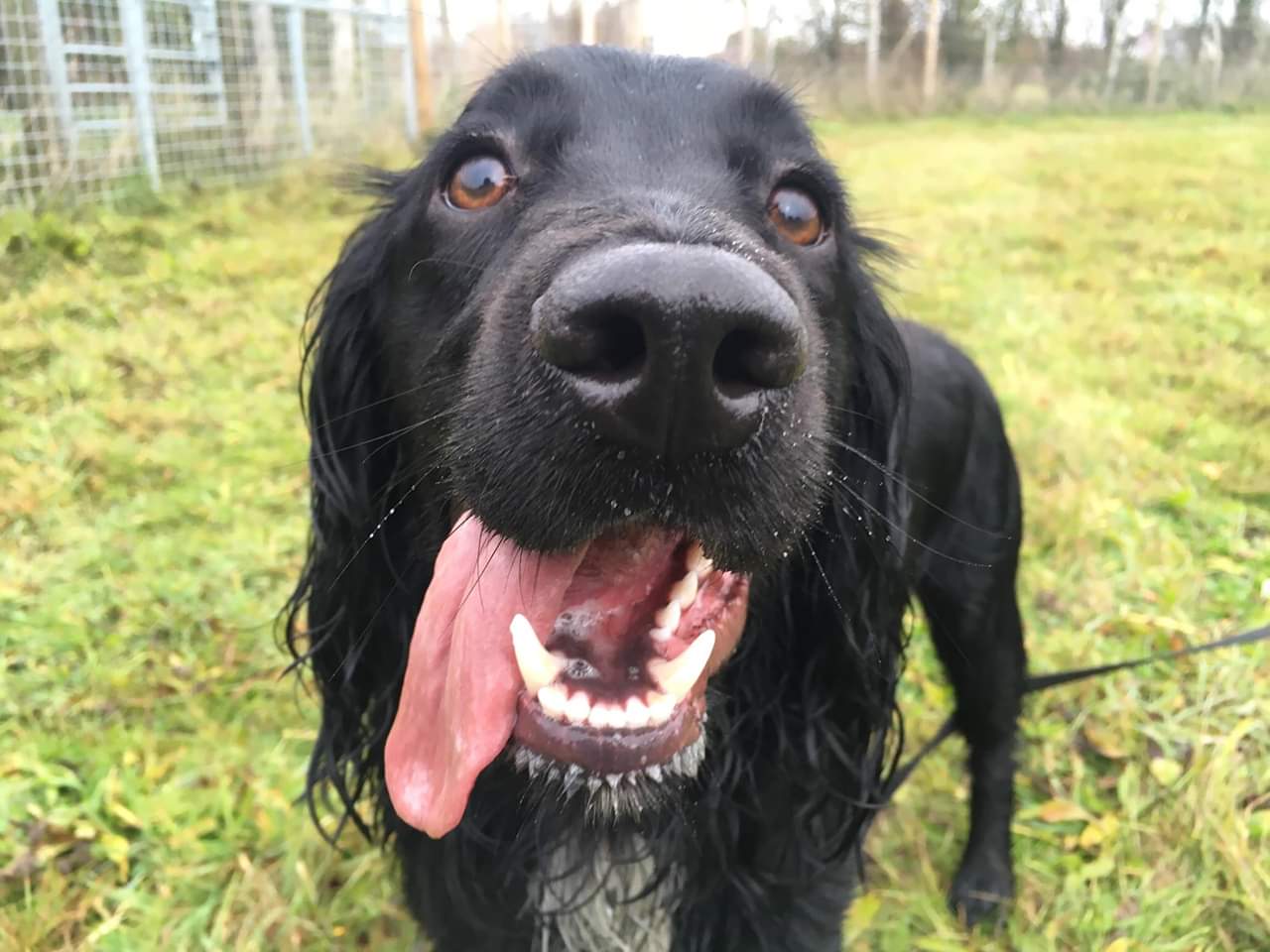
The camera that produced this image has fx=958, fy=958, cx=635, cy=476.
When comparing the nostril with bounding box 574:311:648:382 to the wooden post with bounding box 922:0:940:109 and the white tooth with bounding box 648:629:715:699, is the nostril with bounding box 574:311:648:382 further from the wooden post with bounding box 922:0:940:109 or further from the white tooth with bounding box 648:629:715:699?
the wooden post with bounding box 922:0:940:109

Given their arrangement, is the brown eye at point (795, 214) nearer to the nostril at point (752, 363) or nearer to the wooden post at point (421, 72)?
the nostril at point (752, 363)

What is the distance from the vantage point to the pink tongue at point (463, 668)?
1343 millimetres

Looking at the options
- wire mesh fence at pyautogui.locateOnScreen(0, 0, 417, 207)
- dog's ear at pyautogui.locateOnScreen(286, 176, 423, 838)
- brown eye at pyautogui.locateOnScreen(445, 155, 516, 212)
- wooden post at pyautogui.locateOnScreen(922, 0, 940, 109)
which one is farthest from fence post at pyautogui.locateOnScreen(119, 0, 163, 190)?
wooden post at pyautogui.locateOnScreen(922, 0, 940, 109)

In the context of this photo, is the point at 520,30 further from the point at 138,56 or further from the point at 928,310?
the point at 928,310

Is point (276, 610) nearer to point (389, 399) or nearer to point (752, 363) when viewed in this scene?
point (389, 399)

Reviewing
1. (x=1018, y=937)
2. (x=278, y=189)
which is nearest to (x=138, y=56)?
(x=278, y=189)

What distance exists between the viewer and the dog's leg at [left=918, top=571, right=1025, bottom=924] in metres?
2.37

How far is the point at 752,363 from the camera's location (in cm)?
103

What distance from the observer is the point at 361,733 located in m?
1.92

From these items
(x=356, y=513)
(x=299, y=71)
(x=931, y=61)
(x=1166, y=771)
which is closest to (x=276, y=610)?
(x=356, y=513)

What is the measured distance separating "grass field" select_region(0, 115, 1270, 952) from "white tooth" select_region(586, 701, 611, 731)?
4.06 ft

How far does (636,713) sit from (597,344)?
531 mm

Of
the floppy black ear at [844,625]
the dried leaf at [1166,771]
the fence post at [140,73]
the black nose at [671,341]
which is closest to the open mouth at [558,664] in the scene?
the black nose at [671,341]

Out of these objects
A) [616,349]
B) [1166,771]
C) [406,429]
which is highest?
[616,349]
